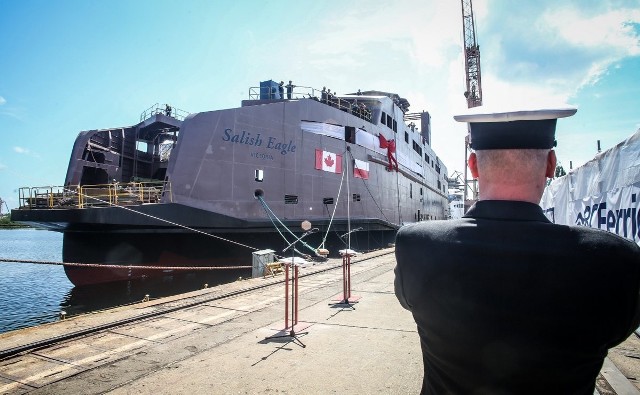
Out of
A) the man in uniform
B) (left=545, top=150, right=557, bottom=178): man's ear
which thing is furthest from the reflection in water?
(left=545, top=150, right=557, bottom=178): man's ear

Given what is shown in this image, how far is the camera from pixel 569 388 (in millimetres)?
1169

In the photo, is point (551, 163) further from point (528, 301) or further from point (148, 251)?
point (148, 251)

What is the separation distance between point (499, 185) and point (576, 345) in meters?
0.56

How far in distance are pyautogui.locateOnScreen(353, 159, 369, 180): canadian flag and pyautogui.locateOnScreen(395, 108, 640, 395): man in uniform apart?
18836mm

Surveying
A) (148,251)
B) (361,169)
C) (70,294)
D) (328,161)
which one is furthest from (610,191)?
(70,294)

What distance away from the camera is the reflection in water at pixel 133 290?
12.0 meters

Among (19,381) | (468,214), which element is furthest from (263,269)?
(468,214)

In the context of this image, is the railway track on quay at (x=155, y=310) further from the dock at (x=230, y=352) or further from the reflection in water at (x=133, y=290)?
the reflection in water at (x=133, y=290)

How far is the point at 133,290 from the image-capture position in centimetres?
1333

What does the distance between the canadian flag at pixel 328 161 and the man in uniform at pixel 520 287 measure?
660 inches

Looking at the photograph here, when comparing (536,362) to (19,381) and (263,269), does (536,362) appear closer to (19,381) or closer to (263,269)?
(19,381)

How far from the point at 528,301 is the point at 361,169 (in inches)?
773

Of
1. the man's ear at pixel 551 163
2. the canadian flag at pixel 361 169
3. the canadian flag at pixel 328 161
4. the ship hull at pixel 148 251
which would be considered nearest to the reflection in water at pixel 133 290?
the ship hull at pixel 148 251

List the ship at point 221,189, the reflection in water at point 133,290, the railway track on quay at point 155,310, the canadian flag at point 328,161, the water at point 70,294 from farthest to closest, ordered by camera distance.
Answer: the canadian flag at point 328,161 < the ship at point 221,189 < the reflection in water at point 133,290 < the water at point 70,294 < the railway track on quay at point 155,310
